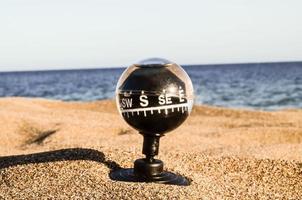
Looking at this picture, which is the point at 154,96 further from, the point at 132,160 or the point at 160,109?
the point at 132,160

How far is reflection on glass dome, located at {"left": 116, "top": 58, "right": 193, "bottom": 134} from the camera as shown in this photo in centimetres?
401

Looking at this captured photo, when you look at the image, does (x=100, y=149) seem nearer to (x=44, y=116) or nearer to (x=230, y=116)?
(x=44, y=116)

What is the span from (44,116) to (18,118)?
1.26 meters

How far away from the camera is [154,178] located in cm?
415

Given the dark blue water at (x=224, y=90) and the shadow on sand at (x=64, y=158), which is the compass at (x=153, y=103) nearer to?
the shadow on sand at (x=64, y=158)

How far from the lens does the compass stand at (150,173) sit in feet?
13.6

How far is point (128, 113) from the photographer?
13.5 feet

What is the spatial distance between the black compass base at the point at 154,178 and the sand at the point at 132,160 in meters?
0.10

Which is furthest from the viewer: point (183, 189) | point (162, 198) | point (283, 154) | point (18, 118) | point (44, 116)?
point (44, 116)

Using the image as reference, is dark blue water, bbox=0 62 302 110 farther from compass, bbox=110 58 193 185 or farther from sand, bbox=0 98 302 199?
compass, bbox=110 58 193 185

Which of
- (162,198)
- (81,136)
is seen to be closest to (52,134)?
(81,136)

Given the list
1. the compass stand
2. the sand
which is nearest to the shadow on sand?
the sand

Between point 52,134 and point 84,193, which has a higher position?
point 84,193

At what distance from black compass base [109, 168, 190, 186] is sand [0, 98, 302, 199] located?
10 cm
